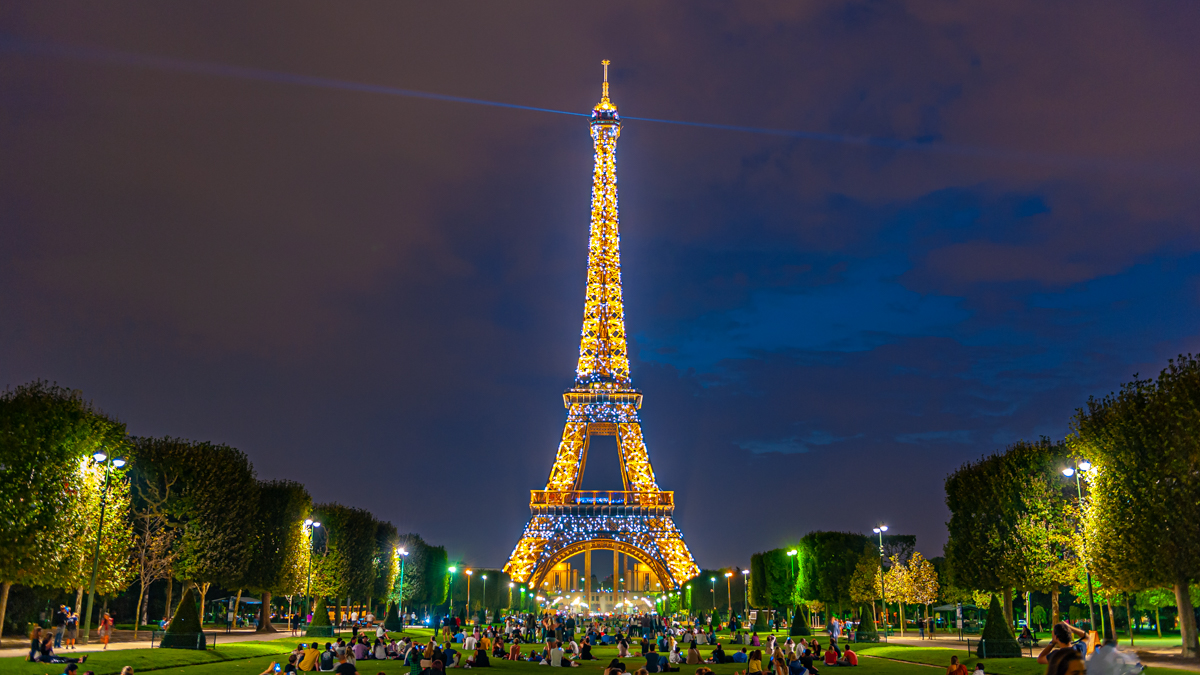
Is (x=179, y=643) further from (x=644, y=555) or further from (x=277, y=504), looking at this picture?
(x=644, y=555)

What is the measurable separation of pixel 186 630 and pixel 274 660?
4.10 m

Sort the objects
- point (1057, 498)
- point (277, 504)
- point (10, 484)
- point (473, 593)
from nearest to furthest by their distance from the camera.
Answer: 1. point (10, 484)
2. point (1057, 498)
3. point (277, 504)
4. point (473, 593)

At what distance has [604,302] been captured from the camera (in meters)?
78.6

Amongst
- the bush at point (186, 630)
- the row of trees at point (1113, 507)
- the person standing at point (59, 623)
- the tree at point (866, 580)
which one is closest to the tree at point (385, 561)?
the person standing at point (59, 623)

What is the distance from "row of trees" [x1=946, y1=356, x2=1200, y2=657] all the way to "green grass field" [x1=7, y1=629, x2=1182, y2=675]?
5939mm

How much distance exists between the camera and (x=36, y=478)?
3459 centimetres

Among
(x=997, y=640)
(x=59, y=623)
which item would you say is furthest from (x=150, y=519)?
(x=997, y=640)

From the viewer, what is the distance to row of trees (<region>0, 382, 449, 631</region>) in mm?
Answer: 34219

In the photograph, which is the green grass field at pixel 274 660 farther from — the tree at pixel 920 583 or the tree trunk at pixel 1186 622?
the tree at pixel 920 583

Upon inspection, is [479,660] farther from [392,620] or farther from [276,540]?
[276,540]

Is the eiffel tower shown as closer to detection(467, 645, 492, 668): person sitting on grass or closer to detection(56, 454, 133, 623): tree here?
detection(56, 454, 133, 623): tree

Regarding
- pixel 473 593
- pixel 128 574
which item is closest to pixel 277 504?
pixel 128 574

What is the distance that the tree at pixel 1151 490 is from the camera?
105 ft

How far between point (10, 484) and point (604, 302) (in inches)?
1992
